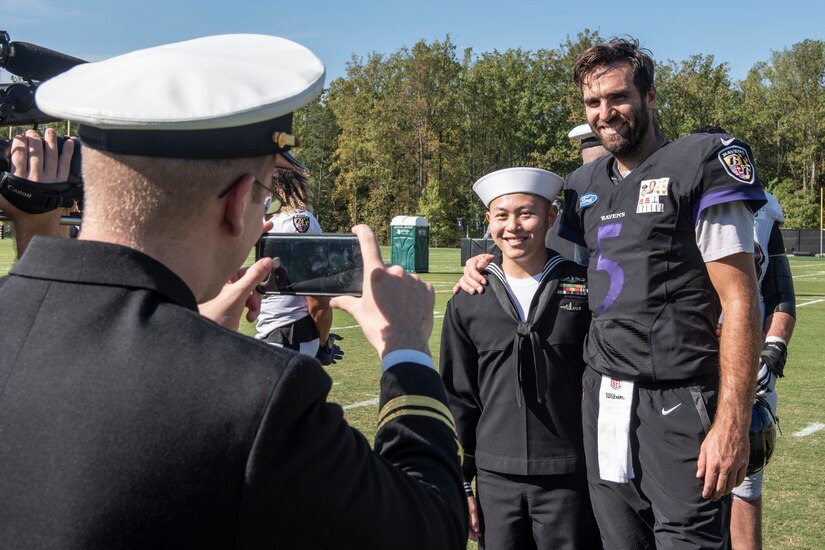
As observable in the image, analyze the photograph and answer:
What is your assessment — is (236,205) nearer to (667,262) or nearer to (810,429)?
(667,262)

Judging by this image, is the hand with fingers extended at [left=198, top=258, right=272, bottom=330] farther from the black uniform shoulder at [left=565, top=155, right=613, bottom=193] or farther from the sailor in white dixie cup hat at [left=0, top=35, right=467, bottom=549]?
the black uniform shoulder at [left=565, top=155, right=613, bottom=193]

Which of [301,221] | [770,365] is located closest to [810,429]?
[770,365]

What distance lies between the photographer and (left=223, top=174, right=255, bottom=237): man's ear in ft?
4.91

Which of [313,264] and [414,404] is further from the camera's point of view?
[313,264]

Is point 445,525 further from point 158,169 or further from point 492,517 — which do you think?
point 492,517

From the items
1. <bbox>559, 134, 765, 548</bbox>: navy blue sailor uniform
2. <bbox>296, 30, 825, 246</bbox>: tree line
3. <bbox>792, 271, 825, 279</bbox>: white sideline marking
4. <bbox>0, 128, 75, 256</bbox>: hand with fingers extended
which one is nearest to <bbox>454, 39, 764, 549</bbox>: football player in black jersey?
<bbox>559, 134, 765, 548</bbox>: navy blue sailor uniform

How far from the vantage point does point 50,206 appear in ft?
9.65

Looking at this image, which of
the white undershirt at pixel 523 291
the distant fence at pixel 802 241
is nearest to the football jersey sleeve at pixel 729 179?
the white undershirt at pixel 523 291

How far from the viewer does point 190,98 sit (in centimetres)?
148

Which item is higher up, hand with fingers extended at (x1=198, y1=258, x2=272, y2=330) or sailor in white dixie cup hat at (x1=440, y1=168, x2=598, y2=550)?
hand with fingers extended at (x1=198, y1=258, x2=272, y2=330)

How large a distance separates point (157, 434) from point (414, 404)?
0.55 meters

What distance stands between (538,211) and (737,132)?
64.1m

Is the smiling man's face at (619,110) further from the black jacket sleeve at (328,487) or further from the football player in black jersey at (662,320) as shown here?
the black jacket sleeve at (328,487)

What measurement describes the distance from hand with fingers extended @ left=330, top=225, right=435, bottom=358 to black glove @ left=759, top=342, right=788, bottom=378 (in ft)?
12.1
